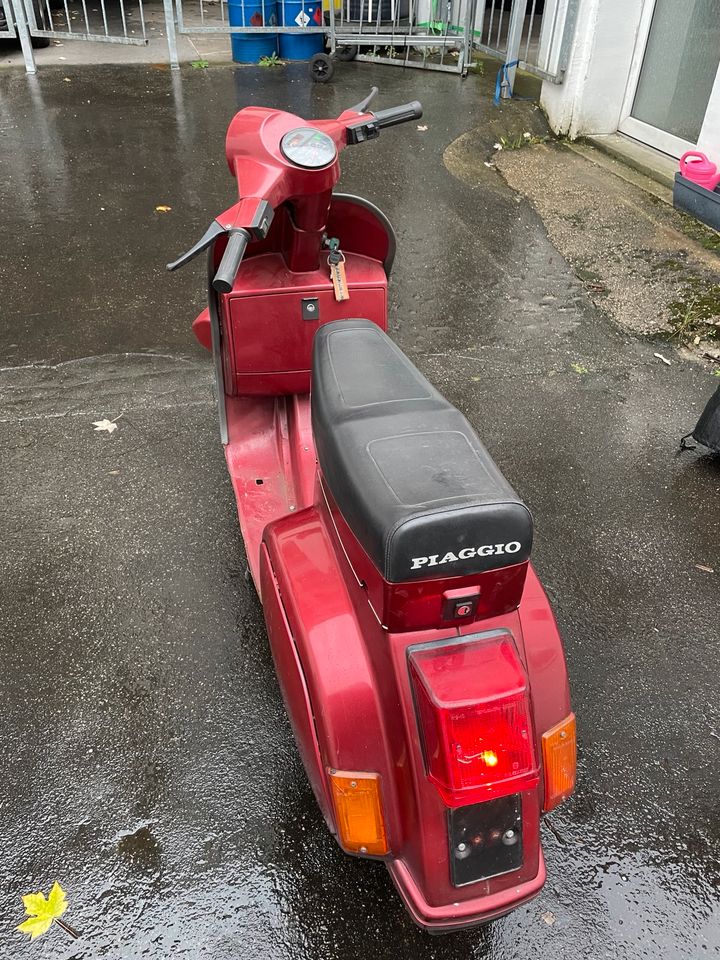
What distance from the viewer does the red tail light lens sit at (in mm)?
1318

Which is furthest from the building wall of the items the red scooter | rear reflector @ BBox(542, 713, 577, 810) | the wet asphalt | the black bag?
rear reflector @ BBox(542, 713, 577, 810)

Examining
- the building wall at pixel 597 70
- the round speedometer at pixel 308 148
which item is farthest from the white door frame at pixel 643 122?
the round speedometer at pixel 308 148

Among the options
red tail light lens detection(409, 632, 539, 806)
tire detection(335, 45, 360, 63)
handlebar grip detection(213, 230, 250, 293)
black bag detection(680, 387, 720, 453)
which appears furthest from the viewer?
tire detection(335, 45, 360, 63)

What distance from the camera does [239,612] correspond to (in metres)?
2.61

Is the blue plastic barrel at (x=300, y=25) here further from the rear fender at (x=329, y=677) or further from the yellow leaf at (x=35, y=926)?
the yellow leaf at (x=35, y=926)

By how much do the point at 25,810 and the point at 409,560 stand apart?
1.44m

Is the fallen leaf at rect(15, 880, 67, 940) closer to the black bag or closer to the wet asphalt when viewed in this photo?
the wet asphalt

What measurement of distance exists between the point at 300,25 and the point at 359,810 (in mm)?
9123

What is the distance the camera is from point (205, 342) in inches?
110

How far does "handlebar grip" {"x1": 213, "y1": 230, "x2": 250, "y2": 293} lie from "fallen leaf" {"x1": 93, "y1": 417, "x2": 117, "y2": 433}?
1.89 meters

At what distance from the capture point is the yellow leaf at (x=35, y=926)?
1798 millimetres

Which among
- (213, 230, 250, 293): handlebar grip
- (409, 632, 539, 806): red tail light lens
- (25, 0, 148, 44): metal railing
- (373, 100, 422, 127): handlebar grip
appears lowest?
(25, 0, 148, 44): metal railing

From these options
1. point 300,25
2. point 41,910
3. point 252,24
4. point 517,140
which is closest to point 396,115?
point 41,910

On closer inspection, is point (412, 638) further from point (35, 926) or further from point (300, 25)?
point (300, 25)
